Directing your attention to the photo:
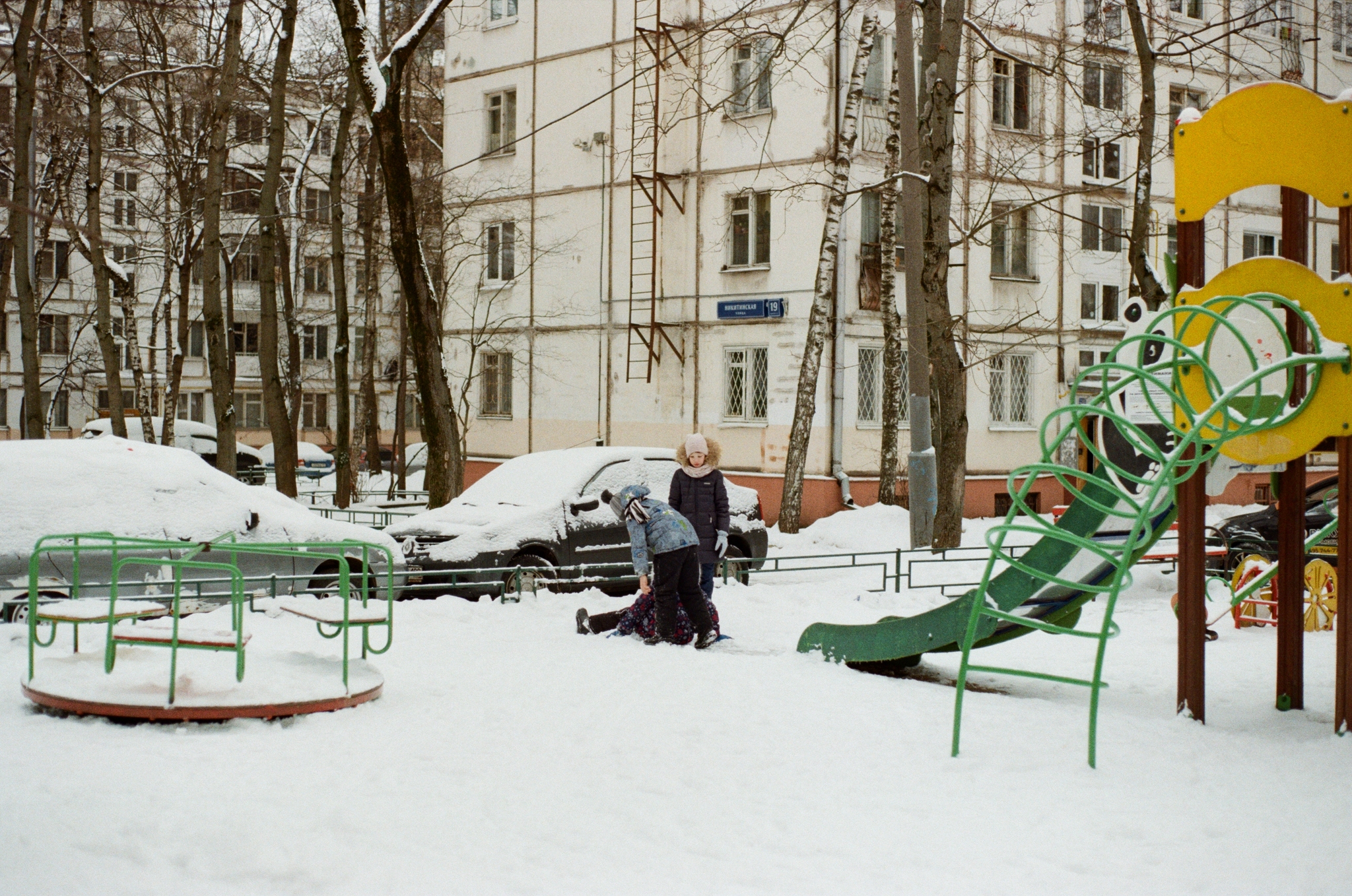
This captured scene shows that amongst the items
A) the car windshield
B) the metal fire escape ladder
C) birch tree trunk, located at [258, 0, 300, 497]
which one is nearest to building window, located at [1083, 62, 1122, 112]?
the metal fire escape ladder

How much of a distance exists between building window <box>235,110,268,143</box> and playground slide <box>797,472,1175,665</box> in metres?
21.2

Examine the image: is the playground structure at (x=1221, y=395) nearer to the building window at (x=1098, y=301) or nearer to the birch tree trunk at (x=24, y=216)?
the birch tree trunk at (x=24, y=216)

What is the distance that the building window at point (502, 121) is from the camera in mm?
30375

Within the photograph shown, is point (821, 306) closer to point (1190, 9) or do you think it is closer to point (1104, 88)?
point (1104, 88)

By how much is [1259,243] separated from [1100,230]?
206 inches

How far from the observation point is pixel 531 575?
42.4 feet

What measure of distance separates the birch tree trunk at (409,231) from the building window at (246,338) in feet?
135

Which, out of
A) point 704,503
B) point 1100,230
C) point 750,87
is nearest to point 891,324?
point 750,87

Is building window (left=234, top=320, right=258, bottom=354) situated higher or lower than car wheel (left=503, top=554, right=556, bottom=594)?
higher

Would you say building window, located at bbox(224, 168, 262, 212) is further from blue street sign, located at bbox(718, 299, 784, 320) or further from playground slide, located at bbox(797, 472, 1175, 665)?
playground slide, located at bbox(797, 472, 1175, 665)

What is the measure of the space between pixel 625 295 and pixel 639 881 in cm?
2355

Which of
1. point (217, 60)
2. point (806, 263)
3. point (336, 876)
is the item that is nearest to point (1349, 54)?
point (806, 263)

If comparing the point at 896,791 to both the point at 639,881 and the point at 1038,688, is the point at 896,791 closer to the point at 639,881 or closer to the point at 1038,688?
the point at 639,881

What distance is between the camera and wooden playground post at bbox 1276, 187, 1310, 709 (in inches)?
300
